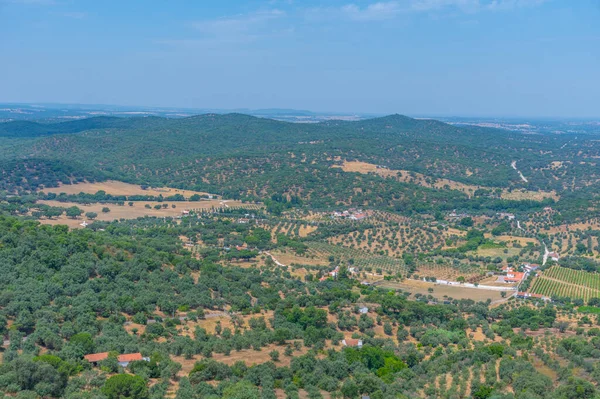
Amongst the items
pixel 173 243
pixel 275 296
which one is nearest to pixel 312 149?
pixel 173 243

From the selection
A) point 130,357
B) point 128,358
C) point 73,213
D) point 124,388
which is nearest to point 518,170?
point 73,213

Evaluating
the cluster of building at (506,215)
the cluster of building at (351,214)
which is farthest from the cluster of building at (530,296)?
the cluster of building at (506,215)

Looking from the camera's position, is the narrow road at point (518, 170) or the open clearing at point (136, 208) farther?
the narrow road at point (518, 170)

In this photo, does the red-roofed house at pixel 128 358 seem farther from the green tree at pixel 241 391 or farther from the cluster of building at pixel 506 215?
the cluster of building at pixel 506 215

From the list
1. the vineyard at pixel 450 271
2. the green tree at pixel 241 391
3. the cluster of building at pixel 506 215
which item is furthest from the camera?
the cluster of building at pixel 506 215

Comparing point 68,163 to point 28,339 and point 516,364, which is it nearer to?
point 28,339

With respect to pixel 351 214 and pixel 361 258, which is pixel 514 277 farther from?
pixel 351 214
